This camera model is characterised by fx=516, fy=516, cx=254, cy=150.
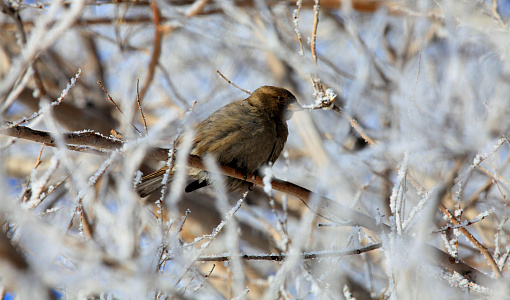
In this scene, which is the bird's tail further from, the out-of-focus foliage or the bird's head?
the bird's head

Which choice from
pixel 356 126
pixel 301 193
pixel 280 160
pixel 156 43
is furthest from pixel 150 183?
pixel 280 160

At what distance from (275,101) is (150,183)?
160 cm

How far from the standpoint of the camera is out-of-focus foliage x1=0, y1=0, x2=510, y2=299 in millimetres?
2562

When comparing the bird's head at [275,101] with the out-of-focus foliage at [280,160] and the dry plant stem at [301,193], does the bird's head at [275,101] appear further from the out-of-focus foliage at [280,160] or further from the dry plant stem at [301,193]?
the dry plant stem at [301,193]

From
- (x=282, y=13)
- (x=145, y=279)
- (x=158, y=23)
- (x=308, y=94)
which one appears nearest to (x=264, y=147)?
(x=158, y=23)

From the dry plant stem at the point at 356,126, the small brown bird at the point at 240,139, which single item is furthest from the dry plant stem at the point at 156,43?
the dry plant stem at the point at 356,126

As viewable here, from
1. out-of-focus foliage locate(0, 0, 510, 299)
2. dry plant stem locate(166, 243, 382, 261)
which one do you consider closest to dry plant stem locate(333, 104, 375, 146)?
out-of-focus foliage locate(0, 0, 510, 299)

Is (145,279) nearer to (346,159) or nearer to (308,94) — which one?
(346,159)

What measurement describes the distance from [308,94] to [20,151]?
4.89 m

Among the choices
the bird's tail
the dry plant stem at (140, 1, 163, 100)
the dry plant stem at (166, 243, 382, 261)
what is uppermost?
the dry plant stem at (140, 1, 163, 100)

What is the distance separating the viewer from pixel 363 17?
8914mm

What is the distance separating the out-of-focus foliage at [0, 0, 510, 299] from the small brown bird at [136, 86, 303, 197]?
227 mm

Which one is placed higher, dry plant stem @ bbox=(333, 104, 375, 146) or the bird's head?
the bird's head

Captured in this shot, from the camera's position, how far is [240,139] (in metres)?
4.86
